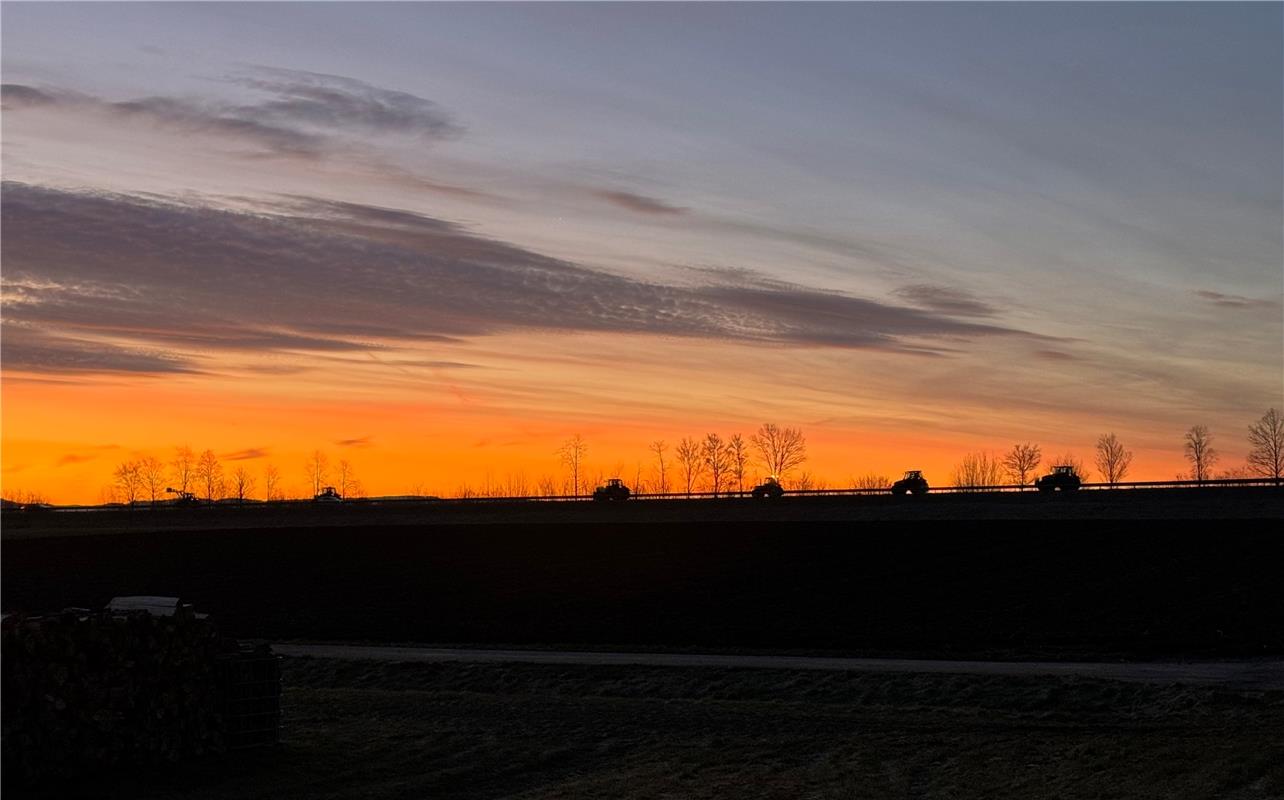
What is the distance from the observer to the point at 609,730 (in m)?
21.0

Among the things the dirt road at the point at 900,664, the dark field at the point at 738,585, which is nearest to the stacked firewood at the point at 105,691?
the dirt road at the point at 900,664

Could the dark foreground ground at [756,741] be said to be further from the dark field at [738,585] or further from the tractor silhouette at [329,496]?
the tractor silhouette at [329,496]

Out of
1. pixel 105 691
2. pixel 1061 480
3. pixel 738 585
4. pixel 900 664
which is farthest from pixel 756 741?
pixel 1061 480

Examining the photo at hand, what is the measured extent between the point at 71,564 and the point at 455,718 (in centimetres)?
4448

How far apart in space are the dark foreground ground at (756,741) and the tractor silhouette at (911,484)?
163 feet

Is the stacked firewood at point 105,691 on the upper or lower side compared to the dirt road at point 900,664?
upper

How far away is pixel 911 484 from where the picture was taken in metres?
76.4

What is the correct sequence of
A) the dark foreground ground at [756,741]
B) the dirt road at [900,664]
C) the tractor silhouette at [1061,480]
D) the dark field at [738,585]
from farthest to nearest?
the tractor silhouette at [1061,480], the dark field at [738,585], the dirt road at [900,664], the dark foreground ground at [756,741]

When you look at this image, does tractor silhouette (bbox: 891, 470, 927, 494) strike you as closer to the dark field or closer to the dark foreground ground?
the dark field

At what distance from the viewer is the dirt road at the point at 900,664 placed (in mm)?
24938

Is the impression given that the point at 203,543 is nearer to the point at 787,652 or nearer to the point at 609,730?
the point at 787,652

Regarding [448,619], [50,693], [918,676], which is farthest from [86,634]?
[448,619]

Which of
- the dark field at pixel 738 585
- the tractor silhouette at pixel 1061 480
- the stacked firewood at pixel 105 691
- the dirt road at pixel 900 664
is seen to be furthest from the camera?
the tractor silhouette at pixel 1061 480

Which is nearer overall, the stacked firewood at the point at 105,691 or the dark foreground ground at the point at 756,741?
the stacked firewood at the point at 105,691
